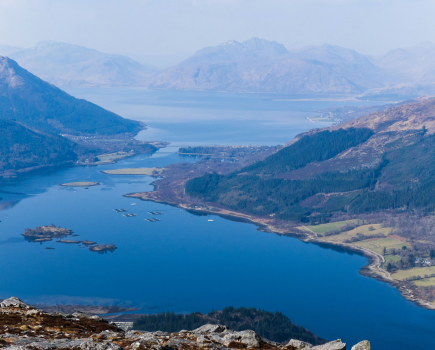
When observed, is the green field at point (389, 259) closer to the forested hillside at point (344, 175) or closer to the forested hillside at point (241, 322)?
the forested hillside at point (344, 175)

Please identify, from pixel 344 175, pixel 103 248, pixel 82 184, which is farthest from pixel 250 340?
pixel 82 184

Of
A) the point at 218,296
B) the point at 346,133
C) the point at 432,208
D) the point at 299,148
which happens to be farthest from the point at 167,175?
the point at 218,296

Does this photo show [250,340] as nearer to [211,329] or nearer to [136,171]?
[211,329]

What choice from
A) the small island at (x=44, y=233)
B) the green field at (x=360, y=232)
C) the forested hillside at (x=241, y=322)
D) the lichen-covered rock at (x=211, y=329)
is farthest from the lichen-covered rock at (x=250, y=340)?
the small island at (x=44, y=233)

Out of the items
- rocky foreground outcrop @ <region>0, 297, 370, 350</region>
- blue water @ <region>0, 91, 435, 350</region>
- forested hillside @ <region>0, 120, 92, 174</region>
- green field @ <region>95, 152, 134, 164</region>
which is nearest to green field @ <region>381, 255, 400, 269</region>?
blue water @ <region>0, 91, 435, 350</region>

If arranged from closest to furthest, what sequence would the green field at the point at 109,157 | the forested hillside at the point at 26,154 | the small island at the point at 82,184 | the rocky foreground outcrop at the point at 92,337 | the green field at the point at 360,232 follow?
the rocky foreground outcrop at the point at 92,337, the green field at the point at 360,232, the small island at the point at 82,184, the forested hillside at the point at 26,154, the green field at the point at 109,157

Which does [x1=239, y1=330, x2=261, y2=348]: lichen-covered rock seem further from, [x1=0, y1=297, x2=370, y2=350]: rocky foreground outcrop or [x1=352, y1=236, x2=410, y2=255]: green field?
[x1=352, y1=236, x2=410, y2=255]: green field
